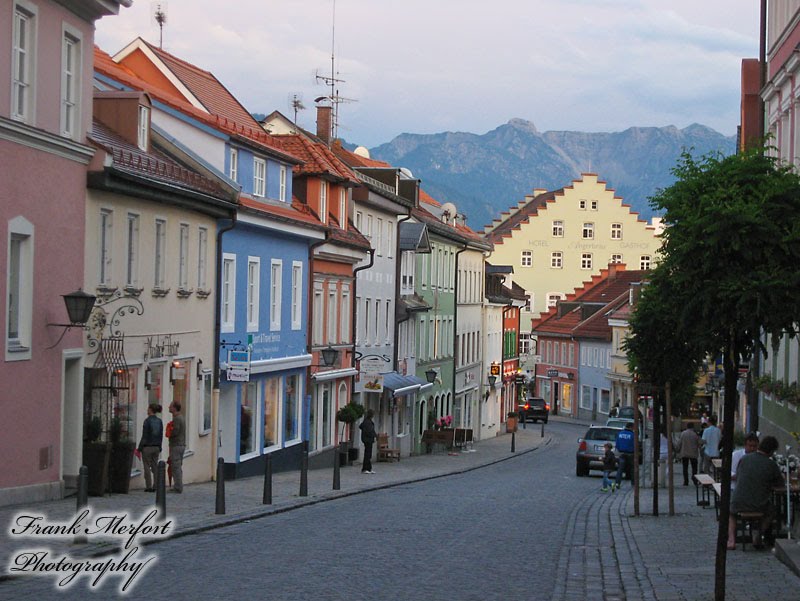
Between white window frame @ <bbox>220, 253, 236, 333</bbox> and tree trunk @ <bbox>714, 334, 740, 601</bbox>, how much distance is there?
19.8 meters

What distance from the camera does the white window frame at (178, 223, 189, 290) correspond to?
28422mm

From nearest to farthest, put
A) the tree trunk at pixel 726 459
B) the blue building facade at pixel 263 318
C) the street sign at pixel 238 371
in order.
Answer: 1. the tree trunk at pixel 726 459
2. the street sign at pixel 238 371
3. the blue building facade at pixel 263 318

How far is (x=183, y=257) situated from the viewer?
2866cm

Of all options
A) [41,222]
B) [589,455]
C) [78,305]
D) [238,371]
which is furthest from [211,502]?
[589,455]

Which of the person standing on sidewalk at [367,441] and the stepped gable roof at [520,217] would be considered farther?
the stepped gable roof at [520,217]

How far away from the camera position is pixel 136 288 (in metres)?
25.9

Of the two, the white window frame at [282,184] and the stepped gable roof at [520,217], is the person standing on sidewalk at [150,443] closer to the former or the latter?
the white window frame at [282,184]

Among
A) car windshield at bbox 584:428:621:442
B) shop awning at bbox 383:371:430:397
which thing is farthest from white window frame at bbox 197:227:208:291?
shop awning at bbox 383:371:430:397

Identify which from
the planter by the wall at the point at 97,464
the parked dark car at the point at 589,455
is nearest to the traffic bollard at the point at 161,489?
the planter by the wall at the point at 97,464

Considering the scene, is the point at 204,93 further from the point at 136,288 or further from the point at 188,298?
the point at 136,288

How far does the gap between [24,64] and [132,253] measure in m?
6.05

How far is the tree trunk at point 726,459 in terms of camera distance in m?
12.4

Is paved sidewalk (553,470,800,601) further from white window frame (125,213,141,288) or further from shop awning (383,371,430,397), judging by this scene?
shop awning (383,371,430,397)

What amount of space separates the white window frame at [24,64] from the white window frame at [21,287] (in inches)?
61.7
